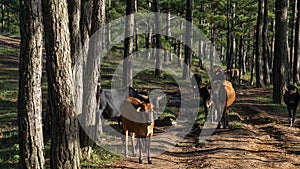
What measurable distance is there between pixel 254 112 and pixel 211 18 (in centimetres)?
2030

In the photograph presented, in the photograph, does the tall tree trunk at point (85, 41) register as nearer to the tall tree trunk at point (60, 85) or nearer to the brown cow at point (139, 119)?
the brown cow at point (139, 119)

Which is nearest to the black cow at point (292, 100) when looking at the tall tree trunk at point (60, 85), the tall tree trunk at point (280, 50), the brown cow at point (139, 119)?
the tall tree trunk at point (280, 50)

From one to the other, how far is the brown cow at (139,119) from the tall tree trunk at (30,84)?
10.3 feet

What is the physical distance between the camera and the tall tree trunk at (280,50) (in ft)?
66.4

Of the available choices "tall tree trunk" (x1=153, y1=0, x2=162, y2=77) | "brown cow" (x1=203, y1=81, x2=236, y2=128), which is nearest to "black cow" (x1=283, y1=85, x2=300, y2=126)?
"brown cow" (x1=203, y1=81, x2=236, y2=128)

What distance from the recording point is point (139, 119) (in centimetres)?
1081

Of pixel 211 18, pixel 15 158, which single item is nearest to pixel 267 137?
pixel 15 158

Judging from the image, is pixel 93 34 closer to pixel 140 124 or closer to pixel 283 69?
pixel 140 124

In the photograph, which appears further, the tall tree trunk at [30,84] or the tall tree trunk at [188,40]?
the tall tree trunk at [188,40]

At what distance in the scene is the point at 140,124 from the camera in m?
10.9

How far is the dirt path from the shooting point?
10.8 m

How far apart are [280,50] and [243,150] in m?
10.0

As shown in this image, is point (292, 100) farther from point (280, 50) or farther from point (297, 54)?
point (297, 54)

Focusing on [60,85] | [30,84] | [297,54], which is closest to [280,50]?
[297,54]
